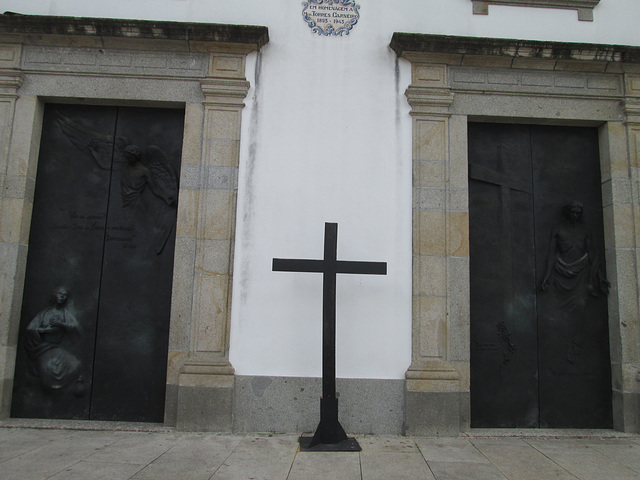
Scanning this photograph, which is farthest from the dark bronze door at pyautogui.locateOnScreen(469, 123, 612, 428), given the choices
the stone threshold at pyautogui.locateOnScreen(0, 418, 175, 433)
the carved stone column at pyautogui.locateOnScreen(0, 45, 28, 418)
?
the carved stone column at pyautogui.locateOnScreen(0, 45, 28, 418)

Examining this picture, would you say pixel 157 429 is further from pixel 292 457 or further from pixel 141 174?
pixel 141 174

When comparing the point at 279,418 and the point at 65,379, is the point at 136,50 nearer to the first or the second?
the point at 65,379

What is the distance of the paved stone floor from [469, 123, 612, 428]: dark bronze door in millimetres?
473

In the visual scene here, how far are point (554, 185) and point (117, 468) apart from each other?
19.0ft

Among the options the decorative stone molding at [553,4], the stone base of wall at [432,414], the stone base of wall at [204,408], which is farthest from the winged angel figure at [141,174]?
the decorative stone molding at [553,4]

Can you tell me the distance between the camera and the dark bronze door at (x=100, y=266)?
5418 millimetres

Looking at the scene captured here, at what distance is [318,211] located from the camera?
214 inches

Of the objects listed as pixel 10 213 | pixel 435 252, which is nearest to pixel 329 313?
pixel 435 252

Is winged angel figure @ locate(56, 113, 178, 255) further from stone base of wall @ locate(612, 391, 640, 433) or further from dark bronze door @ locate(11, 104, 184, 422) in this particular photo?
stone base of wall @ locate(612, 391, 640, 433)

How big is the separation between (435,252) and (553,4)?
3.64m

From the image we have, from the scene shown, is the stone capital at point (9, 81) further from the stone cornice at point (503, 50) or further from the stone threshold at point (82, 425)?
the stone cornice at point (503, 50)

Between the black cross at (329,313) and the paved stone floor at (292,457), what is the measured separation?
0.24 metres

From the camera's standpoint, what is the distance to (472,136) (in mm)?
5934

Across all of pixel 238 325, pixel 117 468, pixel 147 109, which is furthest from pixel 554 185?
pixel 117 468
